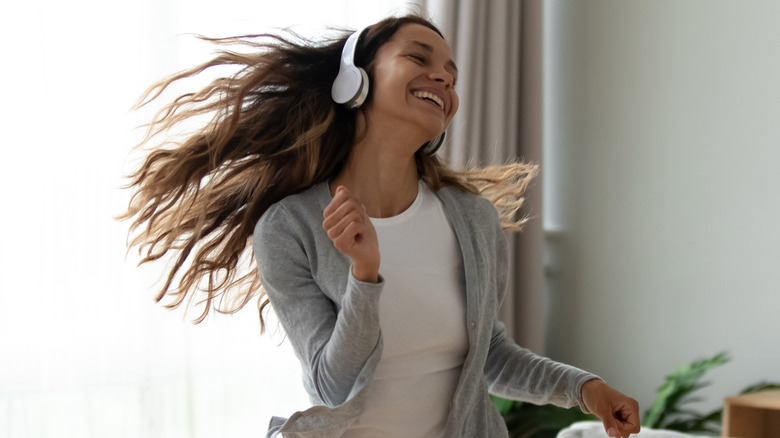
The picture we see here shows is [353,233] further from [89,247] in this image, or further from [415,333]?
[89,247]

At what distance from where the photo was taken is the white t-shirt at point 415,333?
111 centimetres

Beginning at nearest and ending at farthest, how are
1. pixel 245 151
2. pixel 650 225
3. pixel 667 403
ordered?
pixel 245 151 < pixel 667 403 < pixel 650 225

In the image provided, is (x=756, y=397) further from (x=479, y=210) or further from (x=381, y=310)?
(x=381, y=310)

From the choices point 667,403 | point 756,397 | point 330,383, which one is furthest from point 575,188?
point 330,383

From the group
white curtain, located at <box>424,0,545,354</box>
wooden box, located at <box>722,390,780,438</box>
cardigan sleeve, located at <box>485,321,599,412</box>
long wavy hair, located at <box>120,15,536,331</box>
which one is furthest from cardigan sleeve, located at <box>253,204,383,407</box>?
white curtain, located at <box>424,0,545,354</box>

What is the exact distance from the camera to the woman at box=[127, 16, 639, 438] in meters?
1.07

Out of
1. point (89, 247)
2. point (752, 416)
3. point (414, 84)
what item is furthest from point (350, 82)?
point (752, 416)

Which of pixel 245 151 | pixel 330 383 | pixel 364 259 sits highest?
pixel 245 151

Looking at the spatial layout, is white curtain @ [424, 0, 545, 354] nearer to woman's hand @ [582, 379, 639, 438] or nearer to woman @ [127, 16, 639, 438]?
woman @ [127, 16, 639, 438]

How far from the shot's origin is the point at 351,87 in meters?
1.24

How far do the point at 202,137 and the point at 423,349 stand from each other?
1.67 feet

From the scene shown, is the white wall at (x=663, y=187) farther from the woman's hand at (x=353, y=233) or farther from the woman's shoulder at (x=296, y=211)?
the woman's hand at (x=353, y=233)

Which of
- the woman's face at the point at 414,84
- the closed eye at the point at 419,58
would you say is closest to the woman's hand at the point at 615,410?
the woman's face at the point at 414,84

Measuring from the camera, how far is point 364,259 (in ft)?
3.08
